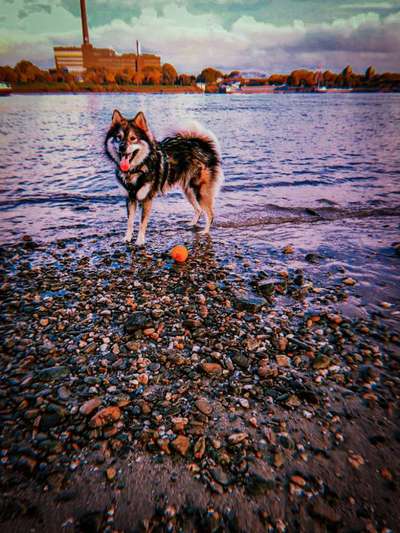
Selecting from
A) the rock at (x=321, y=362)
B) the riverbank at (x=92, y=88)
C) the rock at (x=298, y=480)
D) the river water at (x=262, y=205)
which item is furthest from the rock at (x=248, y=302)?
the riverbank at (x=92, y=88)

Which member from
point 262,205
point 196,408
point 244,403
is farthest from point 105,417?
point 262,205

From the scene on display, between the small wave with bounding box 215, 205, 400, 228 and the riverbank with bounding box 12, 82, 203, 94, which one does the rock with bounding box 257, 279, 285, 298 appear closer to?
the small wave with bounding box 215, 205, 400, 228

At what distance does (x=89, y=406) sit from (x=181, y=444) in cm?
83

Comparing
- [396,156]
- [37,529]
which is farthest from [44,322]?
[396,156]

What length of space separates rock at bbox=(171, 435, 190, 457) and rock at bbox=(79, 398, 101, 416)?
2.38ft

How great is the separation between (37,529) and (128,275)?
130 inches

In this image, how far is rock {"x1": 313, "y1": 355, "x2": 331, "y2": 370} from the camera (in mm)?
2875

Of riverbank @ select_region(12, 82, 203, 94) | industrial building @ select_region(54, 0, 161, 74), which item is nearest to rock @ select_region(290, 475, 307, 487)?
riverbank @ select_region(12, 82, 203, 94)

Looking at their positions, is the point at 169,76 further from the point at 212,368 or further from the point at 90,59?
the point at 212,368

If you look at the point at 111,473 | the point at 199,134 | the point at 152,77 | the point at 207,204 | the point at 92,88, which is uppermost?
the point at 152,77

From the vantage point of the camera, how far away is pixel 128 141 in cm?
528

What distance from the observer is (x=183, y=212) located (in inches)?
318

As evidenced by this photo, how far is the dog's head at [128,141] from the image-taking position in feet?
17.4

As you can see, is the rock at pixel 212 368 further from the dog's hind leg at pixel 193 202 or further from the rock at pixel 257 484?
the dog's hind leg at pixel 193 202
